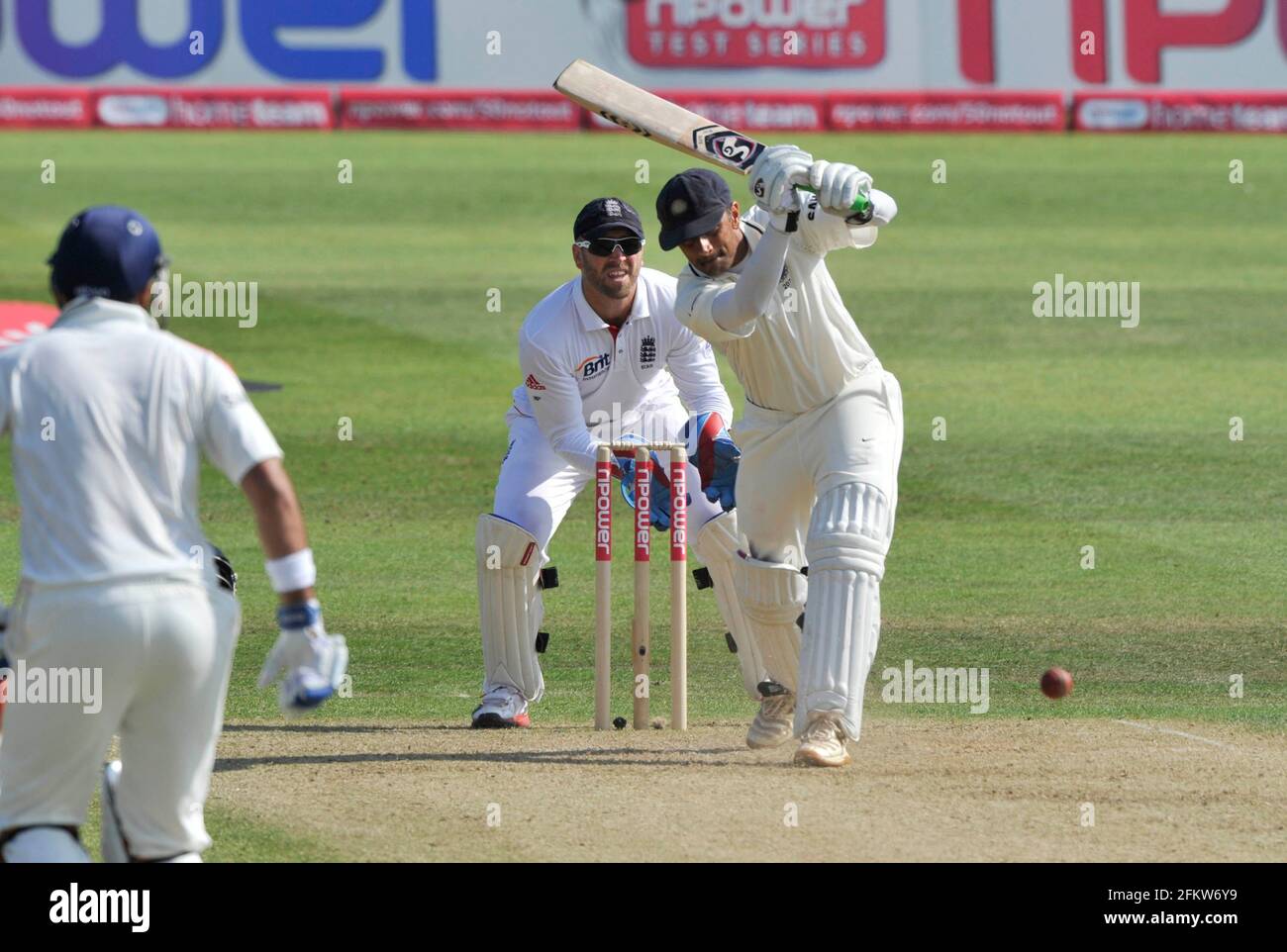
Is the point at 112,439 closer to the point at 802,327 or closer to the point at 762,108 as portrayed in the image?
the point at 802,327

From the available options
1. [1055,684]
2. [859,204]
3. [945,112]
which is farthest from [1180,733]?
[945,112]

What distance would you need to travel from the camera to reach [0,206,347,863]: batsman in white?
454 centimetres

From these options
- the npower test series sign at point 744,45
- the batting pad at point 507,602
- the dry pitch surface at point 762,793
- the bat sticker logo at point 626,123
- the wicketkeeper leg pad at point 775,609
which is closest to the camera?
the dry pitch surface at point 762,793

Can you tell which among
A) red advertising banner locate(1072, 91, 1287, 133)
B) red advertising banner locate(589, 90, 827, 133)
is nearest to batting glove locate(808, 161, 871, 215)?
red advertising banner locate(589, 90, 827, 133)

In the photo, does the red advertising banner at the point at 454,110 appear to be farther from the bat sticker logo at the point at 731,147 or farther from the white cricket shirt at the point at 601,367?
the bat sticker logo at the point at 731,147

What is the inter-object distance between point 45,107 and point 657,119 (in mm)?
23078

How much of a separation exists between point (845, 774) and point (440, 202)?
57.5 feet

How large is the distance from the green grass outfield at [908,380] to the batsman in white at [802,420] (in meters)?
1.04

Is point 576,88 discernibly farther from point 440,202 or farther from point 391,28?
point 391,28

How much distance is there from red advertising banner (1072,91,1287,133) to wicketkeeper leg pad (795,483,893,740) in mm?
23503

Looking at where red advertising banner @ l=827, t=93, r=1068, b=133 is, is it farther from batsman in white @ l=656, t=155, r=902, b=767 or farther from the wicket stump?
batsman in white @ l=656, t=155, r=902, b=767

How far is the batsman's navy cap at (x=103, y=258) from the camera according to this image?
471 centimetres

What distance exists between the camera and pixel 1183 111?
2905cm

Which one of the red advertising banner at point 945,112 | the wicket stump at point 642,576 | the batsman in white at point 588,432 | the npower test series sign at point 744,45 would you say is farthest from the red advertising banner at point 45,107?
the wicket stump at point 642,576
